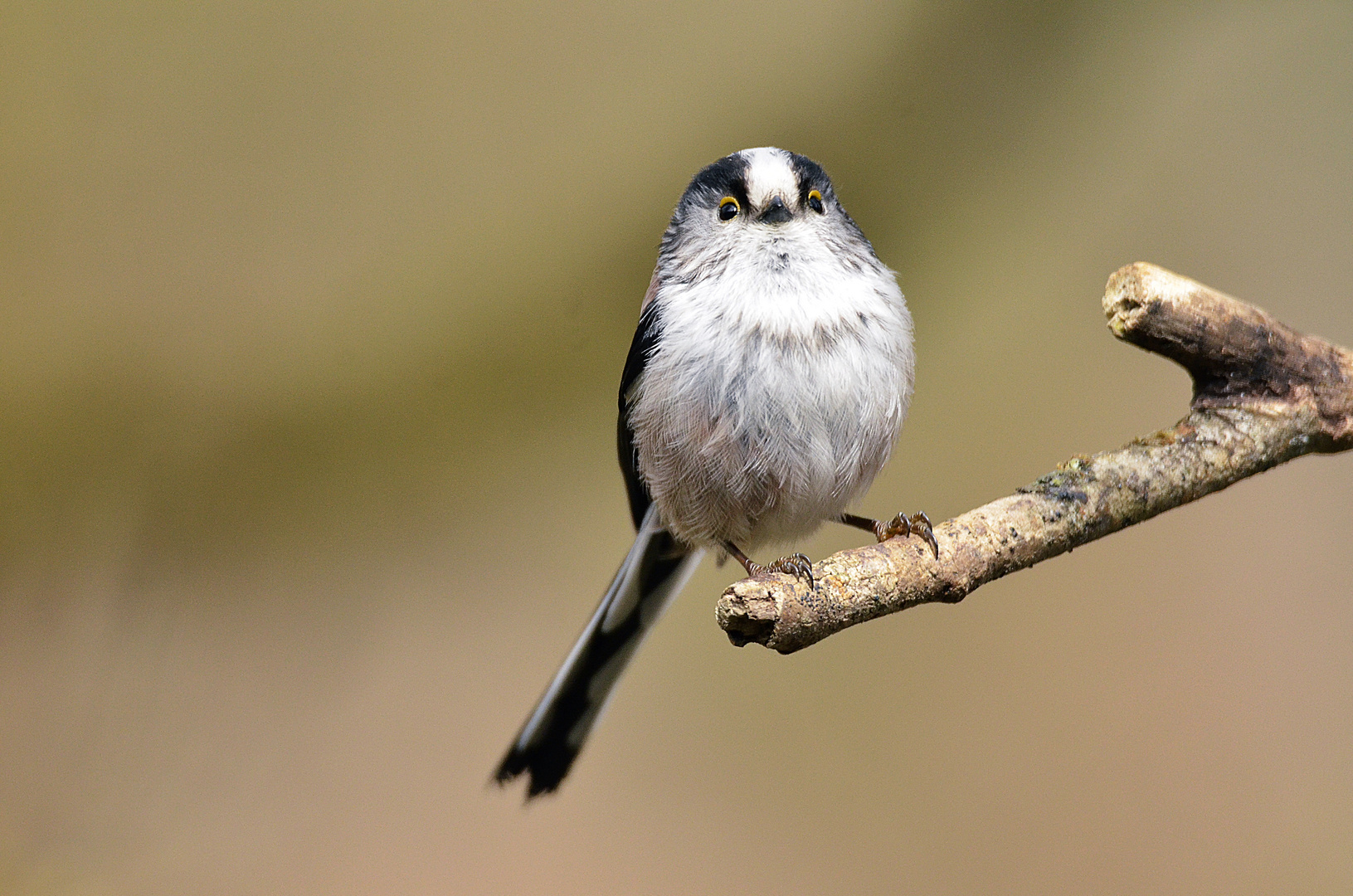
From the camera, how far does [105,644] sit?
7.59 feet

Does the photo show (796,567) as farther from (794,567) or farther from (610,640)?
(610,640)

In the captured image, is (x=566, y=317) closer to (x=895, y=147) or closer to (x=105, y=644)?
(x=895, y=147)

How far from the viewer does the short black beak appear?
137 centimetres

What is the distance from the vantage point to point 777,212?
53.9 inches

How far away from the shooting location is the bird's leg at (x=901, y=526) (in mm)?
1053

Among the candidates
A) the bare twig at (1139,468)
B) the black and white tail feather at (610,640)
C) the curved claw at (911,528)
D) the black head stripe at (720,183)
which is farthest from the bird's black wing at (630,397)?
the bare twig at (1139,468)

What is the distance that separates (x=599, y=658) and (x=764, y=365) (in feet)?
2.45

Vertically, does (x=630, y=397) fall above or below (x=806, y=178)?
below

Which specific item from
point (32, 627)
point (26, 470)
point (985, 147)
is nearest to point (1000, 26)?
point (985, 147)

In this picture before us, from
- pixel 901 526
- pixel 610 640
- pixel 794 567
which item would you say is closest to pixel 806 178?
pixel 901 526

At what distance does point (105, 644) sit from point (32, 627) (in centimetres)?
18

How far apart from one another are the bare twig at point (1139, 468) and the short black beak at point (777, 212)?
483mm

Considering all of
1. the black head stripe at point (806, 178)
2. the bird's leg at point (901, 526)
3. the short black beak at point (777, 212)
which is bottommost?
the bird's leg at point (901, 526)

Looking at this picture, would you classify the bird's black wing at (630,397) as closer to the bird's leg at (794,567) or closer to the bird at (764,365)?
the bird at (764,365)
